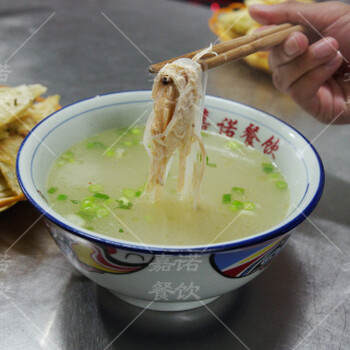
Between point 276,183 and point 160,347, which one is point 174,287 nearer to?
point 160,347

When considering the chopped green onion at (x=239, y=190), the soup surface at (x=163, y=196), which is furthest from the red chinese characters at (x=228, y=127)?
the chopped green onion at (x=239, y=190)

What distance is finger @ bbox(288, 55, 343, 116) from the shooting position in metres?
1.96

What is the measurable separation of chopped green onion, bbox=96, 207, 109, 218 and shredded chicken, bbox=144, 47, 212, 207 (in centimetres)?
15

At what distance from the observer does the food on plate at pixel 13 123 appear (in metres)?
1.49

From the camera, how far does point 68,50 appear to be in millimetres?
2871

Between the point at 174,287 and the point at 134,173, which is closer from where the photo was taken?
the point at 174,287

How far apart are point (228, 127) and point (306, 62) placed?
19.3 inches

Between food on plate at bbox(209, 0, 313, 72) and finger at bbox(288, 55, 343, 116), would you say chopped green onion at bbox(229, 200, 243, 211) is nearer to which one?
finger at bbox(288, 55, 343, 116)

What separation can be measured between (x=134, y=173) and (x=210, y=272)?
1.94 feet

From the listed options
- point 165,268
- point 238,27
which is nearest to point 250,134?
point 165,268

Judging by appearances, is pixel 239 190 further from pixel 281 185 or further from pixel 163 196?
pixel 163 196

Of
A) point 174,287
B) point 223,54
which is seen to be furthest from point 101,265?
point 223,54

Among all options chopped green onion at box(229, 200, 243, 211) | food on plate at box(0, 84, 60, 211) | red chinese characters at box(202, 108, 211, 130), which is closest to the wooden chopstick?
red chinese characters at box(202, 108, 211, 130)

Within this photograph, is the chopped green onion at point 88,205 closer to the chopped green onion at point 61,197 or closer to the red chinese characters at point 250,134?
the chopped green onion at point 61,197
